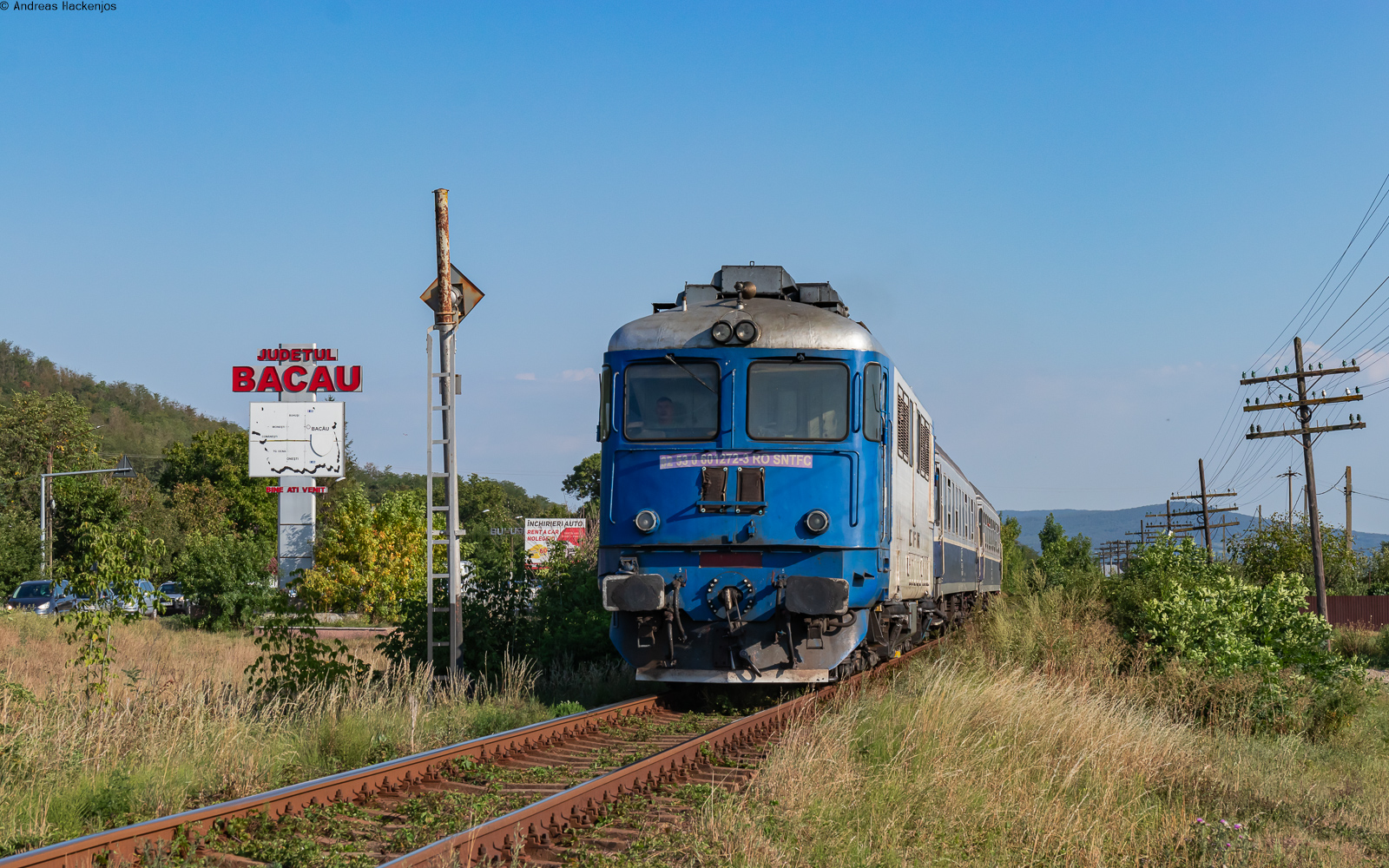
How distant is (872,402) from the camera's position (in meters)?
10.7

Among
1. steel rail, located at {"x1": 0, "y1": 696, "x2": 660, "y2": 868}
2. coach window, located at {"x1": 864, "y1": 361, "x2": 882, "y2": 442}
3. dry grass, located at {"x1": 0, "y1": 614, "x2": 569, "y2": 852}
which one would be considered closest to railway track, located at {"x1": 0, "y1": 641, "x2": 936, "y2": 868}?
steel rail, located at {"x1": 0, "y1": 696, "x2": 660, "y2": 868}

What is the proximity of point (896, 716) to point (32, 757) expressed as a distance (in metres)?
6.10

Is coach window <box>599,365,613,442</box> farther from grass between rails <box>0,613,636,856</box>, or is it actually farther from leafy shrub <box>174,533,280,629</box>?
leafy shrub <box>174,533,280,629</box>

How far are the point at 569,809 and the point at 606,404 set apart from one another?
5.13 m

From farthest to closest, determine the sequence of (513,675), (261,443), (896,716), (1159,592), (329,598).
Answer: (261,443)
(329,598)
(1159,592)
(513,675)
(896,716)

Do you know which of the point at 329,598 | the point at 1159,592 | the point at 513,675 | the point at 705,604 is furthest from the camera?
the point at 329,598

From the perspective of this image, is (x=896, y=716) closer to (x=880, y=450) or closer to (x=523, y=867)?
(x=880, y=450)

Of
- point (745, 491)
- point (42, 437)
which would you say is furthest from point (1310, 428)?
point (42, 437)

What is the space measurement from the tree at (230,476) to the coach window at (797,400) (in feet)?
191

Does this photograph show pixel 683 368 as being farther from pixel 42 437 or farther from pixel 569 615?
pixel 42 437

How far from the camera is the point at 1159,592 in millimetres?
16969

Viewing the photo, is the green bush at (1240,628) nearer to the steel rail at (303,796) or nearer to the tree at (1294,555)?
the steel rail at (303,796)

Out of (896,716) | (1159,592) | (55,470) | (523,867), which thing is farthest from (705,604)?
(55,470)

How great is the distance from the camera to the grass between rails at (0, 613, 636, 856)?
6328 millimetres
